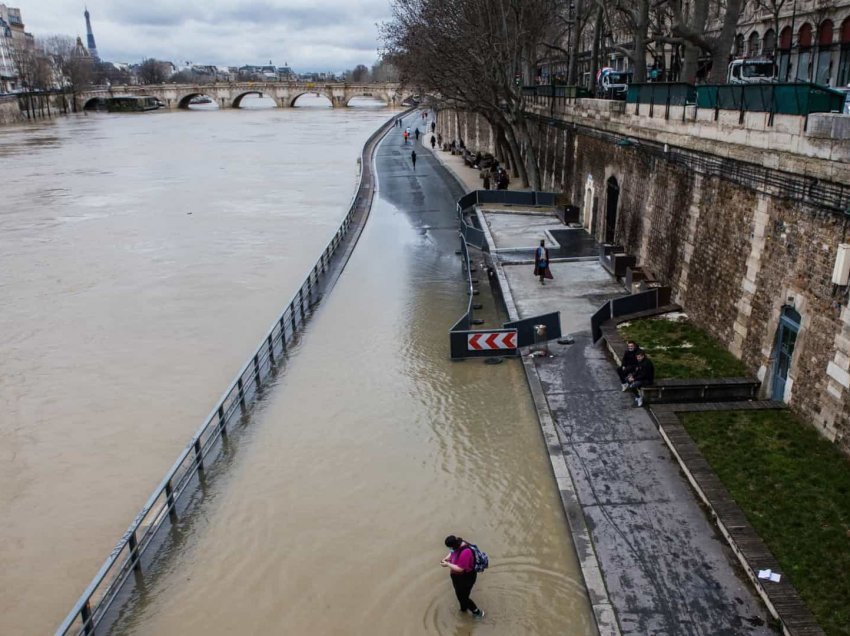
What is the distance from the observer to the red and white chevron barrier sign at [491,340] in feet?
52.2

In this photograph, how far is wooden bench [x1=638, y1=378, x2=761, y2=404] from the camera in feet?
41.8

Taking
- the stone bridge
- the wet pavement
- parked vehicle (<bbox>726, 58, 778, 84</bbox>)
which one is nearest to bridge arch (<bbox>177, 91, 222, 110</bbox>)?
the stone bridge

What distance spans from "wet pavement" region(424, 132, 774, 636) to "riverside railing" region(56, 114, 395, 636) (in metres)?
5.88

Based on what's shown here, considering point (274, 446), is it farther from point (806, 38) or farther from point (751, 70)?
point (806, 38)

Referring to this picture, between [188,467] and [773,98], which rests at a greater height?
[773,98]

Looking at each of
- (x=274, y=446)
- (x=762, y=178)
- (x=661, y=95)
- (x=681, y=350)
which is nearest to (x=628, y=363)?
(x=681, y=350)

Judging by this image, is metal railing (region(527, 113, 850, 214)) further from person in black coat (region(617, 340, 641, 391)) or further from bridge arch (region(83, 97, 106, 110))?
bridge arch (region(83, 97, 106, 110))

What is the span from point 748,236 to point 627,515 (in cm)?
687

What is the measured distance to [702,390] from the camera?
12734 mm

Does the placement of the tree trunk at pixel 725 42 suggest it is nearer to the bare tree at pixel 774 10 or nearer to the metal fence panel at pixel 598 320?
the metal fence panel at pixel 598 320

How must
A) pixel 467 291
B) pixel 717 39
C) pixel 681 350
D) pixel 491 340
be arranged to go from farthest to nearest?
pixel 467 291 < pixel 717 39 < pixel 491 340 < pixel 681 350

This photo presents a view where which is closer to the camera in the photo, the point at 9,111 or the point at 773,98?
the point at 773,98

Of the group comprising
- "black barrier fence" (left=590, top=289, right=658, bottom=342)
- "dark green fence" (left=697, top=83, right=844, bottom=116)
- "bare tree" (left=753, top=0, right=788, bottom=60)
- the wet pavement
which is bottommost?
the wet pavement

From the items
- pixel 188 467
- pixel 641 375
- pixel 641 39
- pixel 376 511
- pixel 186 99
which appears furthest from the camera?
pixel 186 99
